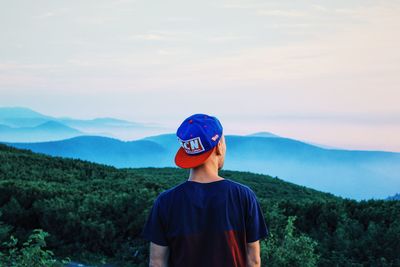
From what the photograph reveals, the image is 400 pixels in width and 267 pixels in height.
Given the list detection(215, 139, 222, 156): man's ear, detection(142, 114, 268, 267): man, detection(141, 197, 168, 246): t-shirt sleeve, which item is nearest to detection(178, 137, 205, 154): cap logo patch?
detection(142, 114, 268, 267): man

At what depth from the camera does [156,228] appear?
3.18 metres

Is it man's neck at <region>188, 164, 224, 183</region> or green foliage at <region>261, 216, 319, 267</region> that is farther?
green foliage at <region>261, 216, 319, 267</region>

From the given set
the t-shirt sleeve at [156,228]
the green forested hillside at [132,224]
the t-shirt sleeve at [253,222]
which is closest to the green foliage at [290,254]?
the green forested hillside at [132,224]

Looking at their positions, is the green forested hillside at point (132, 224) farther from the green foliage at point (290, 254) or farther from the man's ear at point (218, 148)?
the man's ear at point (218, 148)

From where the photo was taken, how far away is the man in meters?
3.07

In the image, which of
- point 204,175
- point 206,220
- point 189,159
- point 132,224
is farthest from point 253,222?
point 132,224

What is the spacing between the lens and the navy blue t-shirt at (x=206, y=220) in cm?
307

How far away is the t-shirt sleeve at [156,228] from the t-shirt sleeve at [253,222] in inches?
19.4

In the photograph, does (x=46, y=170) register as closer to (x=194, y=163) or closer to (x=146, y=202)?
(x=146, y=202)

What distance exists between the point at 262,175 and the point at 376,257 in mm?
20025

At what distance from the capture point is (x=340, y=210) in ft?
29.6

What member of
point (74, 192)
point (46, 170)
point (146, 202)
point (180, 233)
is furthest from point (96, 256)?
point (46, 170)

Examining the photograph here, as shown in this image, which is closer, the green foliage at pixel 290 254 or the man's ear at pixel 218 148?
the man's ear at pixel 218 148

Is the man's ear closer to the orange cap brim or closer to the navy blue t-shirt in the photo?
the orange cap brim
